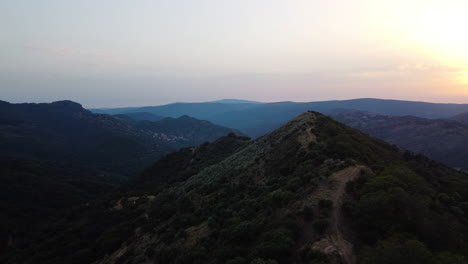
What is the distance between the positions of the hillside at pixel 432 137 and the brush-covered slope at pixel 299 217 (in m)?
91.2

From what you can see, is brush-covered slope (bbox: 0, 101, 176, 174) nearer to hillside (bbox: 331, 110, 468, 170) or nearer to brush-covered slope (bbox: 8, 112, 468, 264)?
brush-covered slope (bbox: 8, 112, 468, 264)

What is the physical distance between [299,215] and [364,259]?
203 inches

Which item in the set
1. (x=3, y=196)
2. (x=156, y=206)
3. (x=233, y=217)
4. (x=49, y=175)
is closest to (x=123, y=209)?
(x=156, y=206)

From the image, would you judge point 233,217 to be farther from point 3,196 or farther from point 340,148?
point 3,196

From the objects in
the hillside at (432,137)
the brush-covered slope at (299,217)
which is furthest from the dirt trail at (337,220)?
the hillside at (432,137)

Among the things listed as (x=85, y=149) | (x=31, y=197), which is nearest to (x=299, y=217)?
(x=31, y=197)

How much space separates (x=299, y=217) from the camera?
1680cm

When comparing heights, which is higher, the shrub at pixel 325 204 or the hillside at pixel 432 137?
the shrub at pixel 325 204

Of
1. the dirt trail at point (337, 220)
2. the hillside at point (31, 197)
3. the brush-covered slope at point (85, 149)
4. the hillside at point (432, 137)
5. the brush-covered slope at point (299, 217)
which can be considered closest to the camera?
the dirt trail at point (337, 220)

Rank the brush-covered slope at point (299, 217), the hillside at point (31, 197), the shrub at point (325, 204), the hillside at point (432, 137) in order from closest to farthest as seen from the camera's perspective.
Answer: the brush-covered slope at point (299, 217) < the shrub at point (325, 204) < the hillside at point (31, 197) < the hillside at point (432, 137)

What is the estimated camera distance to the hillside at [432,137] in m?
106

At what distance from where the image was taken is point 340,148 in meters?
26.5

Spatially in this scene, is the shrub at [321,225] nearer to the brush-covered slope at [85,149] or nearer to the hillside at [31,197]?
the hillside at [31,197]

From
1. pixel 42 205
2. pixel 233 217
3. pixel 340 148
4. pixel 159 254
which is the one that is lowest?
pixel 42 205
